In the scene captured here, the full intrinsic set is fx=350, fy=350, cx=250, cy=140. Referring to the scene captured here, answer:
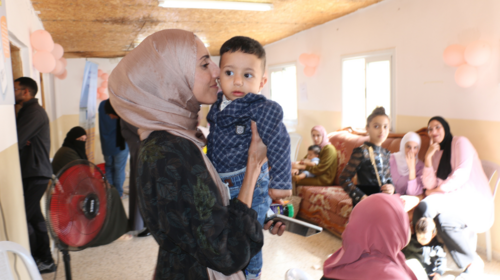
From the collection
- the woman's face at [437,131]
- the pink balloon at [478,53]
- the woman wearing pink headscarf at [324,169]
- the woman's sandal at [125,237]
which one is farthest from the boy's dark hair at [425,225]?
the woman's sandal at [125,237]

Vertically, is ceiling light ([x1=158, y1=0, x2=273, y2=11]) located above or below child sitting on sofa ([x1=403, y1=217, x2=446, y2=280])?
above

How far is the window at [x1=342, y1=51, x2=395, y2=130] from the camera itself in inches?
179

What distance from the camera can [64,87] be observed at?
8.60m

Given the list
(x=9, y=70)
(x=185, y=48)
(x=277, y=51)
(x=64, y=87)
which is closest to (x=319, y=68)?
(x=277, y=51)

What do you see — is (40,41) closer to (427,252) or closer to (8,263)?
(8,263)

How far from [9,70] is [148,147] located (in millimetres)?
1746

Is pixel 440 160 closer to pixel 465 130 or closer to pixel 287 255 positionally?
pixel 465 130

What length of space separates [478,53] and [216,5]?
2802 millimetres

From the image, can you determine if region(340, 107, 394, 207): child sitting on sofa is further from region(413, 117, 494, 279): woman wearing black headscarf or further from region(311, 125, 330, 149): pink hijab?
region(311, 125, 330, 149): pink hijab

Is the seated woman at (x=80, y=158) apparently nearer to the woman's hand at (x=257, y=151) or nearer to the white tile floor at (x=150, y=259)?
the white tile floor at (x=150, y=259)

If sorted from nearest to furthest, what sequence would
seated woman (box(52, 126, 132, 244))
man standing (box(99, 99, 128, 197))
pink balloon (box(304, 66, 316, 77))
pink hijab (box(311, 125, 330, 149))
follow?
seated woman (box(52, 126, 132, 244)) → pink hijab (box(311, 125, 330, 149)) → man standing (box(99, 99, 128, 197)) → pink balloon (box(304, 66, 316, 77))

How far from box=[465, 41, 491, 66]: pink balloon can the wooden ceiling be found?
5.33 feet

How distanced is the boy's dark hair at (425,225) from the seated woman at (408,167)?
1.66 ft

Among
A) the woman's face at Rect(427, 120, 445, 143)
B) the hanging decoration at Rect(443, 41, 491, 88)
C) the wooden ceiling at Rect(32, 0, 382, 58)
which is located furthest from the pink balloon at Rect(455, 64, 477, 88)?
the wooden ceiling at Rect(32, 0, 382, 58)
